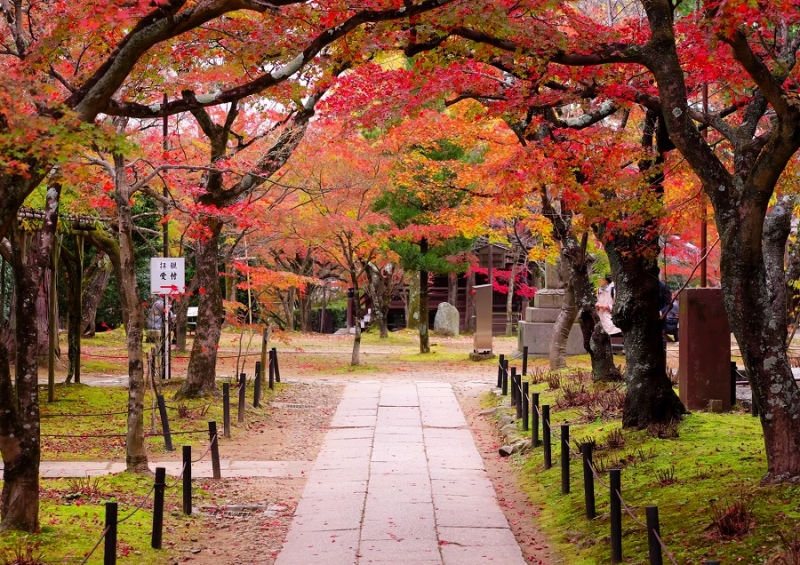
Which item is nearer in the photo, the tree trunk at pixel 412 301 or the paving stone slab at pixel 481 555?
the paving stone slab at pixel 481 555

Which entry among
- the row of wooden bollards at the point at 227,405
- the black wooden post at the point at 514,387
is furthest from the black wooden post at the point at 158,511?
the black wooden post at the point at 514,387

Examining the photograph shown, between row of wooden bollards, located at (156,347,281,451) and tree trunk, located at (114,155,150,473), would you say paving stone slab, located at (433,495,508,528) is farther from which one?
row of wooden bollards, located at (156,347,281,451)

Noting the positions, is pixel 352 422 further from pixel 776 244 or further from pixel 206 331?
pixel 776 244

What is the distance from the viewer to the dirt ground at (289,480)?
27.2 feet

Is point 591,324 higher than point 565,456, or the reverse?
point 591,324

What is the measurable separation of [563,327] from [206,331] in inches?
305

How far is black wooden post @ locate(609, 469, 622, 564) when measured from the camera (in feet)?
23.1

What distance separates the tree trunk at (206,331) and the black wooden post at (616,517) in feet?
35.4

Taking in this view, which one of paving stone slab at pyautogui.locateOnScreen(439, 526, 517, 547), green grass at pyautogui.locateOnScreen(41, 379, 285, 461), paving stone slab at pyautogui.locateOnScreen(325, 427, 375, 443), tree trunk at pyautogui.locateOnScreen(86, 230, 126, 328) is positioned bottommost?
paving stone slab at pyautogui.locateOnScreen(439, 526, 517, 547)

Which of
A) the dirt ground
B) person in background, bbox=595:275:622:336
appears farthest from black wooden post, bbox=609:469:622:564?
person in background, bbox=595:275:622:336

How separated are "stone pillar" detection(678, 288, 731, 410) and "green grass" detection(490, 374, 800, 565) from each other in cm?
49

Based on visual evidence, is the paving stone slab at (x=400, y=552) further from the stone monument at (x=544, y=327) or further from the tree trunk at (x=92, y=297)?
the tree trunk at (x=92, y=297)

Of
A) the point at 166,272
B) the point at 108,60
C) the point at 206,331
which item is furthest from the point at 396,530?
the point at 166,272

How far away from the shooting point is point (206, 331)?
16.8 meters
